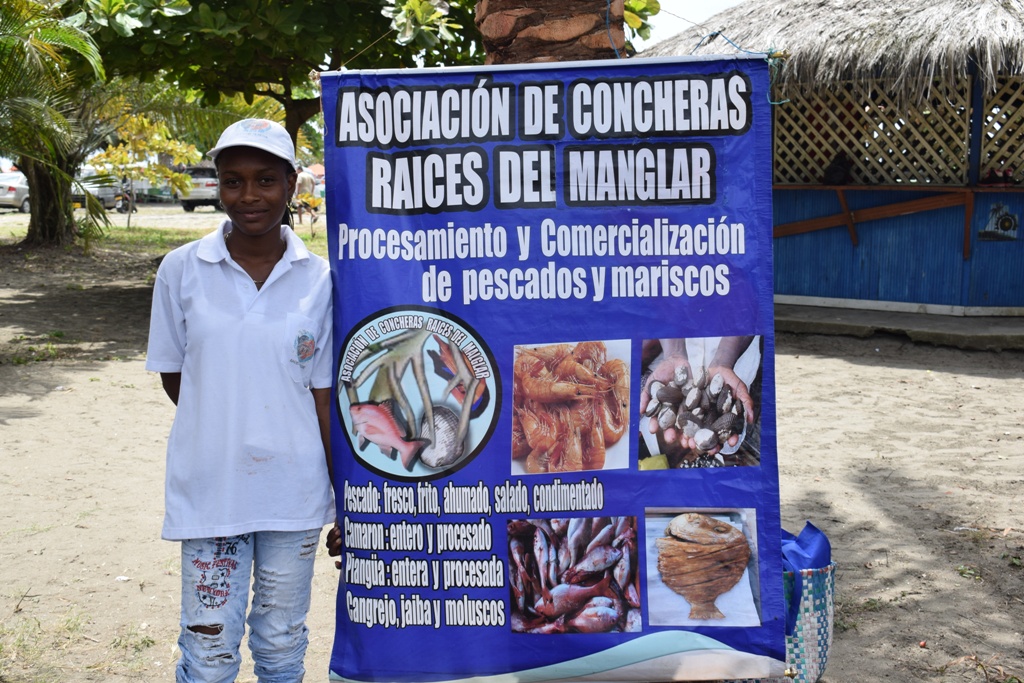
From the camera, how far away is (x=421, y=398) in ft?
8.62

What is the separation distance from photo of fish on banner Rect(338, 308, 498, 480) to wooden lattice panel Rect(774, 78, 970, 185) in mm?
7614

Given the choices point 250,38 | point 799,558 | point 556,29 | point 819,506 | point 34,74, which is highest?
point 250,38

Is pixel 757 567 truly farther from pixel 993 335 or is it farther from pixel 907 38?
pixel 907 38

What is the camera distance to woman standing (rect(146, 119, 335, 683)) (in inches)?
92.9

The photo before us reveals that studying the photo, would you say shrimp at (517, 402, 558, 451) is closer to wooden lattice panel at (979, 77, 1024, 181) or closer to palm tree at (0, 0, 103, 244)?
palm tree at (0, 0, 103, 244)

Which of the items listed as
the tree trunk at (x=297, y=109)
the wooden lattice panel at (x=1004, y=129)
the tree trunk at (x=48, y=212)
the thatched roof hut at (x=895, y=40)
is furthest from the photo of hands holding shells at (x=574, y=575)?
the tree trunk at (x=48, y=212)

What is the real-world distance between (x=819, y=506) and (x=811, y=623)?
214cm

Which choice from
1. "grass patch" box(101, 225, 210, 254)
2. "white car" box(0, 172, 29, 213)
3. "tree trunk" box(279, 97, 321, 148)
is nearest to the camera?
"tree trunk" box(279, 97, 321, 148)

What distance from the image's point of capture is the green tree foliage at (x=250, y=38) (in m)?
8.17

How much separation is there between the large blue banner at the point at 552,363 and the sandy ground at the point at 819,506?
1.02 metres

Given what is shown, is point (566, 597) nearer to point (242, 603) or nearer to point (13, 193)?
point (242, 603)

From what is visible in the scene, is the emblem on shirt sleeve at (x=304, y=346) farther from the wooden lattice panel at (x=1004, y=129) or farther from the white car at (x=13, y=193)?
the white car at (x=13, y=193)

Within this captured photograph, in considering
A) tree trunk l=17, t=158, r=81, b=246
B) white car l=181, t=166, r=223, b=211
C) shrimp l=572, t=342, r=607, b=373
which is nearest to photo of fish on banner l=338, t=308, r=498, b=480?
shrimp l=572, t=342, r=607, b=373

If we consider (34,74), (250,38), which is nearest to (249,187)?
(34,74)
